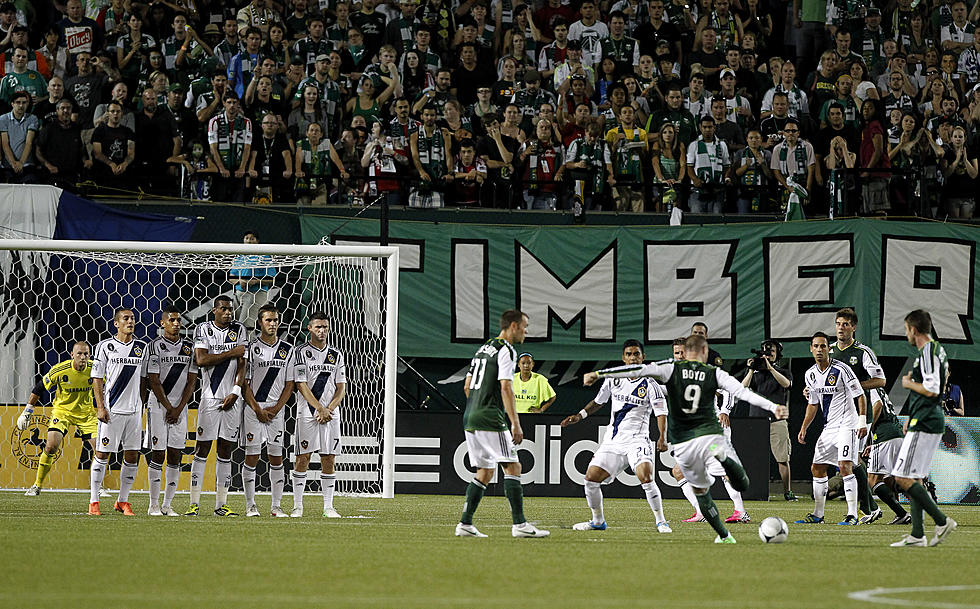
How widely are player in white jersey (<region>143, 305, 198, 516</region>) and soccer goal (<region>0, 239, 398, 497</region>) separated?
9.92 feet

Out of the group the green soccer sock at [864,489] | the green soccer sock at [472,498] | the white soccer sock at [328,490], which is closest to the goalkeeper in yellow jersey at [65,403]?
the white soccer sock at [328,490]

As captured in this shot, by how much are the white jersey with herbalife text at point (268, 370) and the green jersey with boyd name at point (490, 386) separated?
3.41m

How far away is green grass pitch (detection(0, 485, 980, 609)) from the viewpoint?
7480 millimetres

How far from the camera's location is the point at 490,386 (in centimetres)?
1180

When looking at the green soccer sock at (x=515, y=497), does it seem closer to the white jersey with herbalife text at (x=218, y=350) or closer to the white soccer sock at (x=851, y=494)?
the white jersey with herbalife text at (x=218, y=350)

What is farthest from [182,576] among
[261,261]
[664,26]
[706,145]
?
[664,26]

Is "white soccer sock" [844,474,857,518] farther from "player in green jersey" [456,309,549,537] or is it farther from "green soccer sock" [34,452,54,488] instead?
"green soccer sock" [34,452,54,488]

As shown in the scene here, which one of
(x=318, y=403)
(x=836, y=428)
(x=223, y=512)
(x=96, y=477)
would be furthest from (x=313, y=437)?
(x=836, y=428)

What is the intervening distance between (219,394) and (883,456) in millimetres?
7180

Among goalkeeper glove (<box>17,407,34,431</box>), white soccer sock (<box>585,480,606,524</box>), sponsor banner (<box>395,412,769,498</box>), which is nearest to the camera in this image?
white soccer sock (<box>585,480,606,524</box>)

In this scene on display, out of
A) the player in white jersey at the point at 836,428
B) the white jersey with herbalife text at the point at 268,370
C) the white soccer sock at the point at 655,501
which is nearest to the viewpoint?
the white soccer sock at the point at 655,501

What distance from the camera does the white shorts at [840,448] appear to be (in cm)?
1506

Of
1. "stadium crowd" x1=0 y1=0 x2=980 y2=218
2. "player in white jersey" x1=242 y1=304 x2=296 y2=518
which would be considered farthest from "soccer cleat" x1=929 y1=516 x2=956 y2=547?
"stadium crowd" x1=0 y1=0 x2=980 y2=218

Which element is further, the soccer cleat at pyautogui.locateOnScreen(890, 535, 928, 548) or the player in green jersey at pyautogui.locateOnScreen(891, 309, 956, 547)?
the soccer cleat at pyautogui.locateOnScreen(890, 535, 928, 548)
